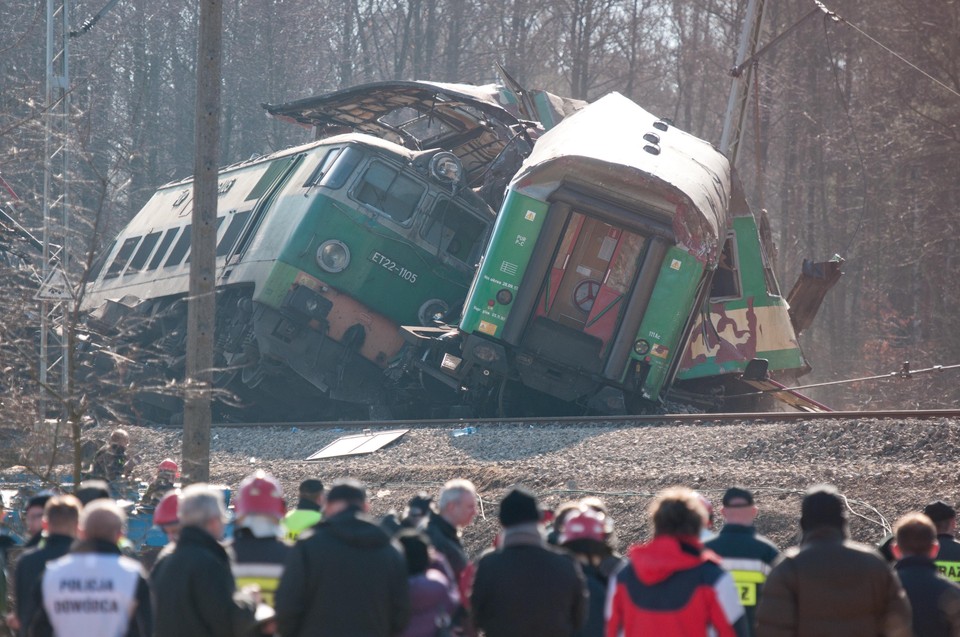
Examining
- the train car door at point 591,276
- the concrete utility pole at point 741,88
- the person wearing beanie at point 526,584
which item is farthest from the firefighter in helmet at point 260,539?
the concrete utility pole at point 741,88

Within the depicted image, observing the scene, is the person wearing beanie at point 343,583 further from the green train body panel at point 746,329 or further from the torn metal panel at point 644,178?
the green train body panel at point 746,329

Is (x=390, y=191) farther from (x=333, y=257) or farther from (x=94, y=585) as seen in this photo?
(x=94, y=585)

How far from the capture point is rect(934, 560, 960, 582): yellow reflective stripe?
6.12 meters

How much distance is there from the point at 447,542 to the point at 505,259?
10.6 meters

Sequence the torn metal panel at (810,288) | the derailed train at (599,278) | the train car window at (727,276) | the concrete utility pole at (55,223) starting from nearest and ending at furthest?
1. the concrete utility pole at (55,223)
2. the derailed train at (599,278)
3. the train car window at (727,276)
4. the torn metal panel at (810,288)

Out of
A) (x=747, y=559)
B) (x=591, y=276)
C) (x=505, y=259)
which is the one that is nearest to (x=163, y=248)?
(x=505, y=259)

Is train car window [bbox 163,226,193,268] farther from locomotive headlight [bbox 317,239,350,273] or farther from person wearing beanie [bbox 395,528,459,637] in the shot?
person wearing beanie [bbox 395,528,459,637]

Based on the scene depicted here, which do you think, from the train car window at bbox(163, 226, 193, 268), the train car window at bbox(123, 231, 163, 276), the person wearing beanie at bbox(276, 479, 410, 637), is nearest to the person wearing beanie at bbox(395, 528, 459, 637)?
the person wearing beanie at bbox(276, 479, 410, 637)

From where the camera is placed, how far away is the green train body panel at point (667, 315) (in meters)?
15.4

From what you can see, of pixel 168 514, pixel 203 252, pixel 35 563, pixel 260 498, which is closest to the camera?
pixel 260 498

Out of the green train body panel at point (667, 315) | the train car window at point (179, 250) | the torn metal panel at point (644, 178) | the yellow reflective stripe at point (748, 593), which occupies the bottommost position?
the yellow reflective stripe at point (748, 593)

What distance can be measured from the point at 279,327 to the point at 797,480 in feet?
29.8

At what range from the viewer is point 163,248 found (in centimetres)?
2209

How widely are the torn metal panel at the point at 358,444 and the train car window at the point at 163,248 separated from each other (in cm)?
768
